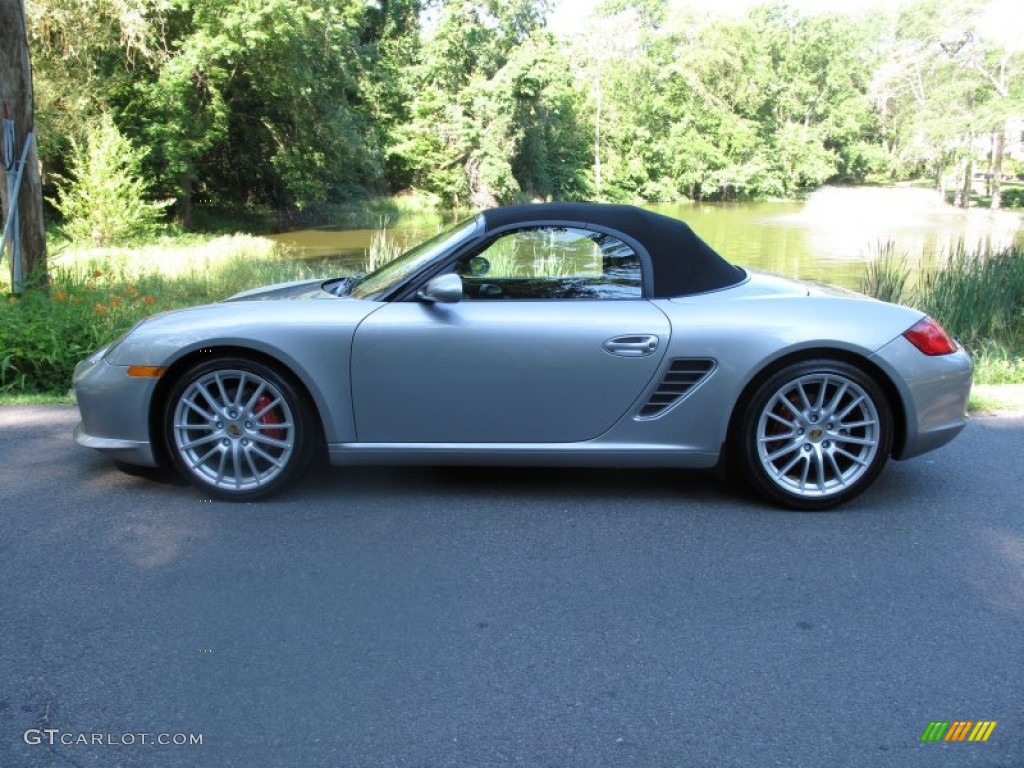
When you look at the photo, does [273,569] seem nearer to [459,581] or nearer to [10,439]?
[459,581]

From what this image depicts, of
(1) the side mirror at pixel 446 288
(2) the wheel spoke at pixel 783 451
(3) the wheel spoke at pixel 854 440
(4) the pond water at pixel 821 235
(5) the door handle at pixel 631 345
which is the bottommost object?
(4) the pond water at pixel 821 235

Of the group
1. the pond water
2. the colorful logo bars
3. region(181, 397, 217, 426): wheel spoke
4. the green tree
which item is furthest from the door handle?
the green tree

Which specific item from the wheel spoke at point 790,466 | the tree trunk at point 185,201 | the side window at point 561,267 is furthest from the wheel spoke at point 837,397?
the tree trunk at point 185,201

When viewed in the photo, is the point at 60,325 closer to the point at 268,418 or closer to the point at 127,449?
the point at 127,449

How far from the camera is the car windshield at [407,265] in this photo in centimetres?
436

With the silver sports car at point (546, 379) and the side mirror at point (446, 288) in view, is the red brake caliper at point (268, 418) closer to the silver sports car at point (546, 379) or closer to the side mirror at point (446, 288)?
the silver sports car at point (546, 379)

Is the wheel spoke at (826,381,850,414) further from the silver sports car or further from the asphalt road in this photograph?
the asphalt road

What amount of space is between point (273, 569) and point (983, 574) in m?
2.74

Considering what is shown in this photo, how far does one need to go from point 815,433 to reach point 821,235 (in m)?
28.6

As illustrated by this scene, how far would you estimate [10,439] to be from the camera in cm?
528

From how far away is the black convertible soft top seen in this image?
14.2 ft

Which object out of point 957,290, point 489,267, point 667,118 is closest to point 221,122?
point 957,290

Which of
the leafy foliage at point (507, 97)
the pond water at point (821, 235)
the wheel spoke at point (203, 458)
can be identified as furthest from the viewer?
the leafy foliage at point (507, 97)

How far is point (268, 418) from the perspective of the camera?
4.29 meters
